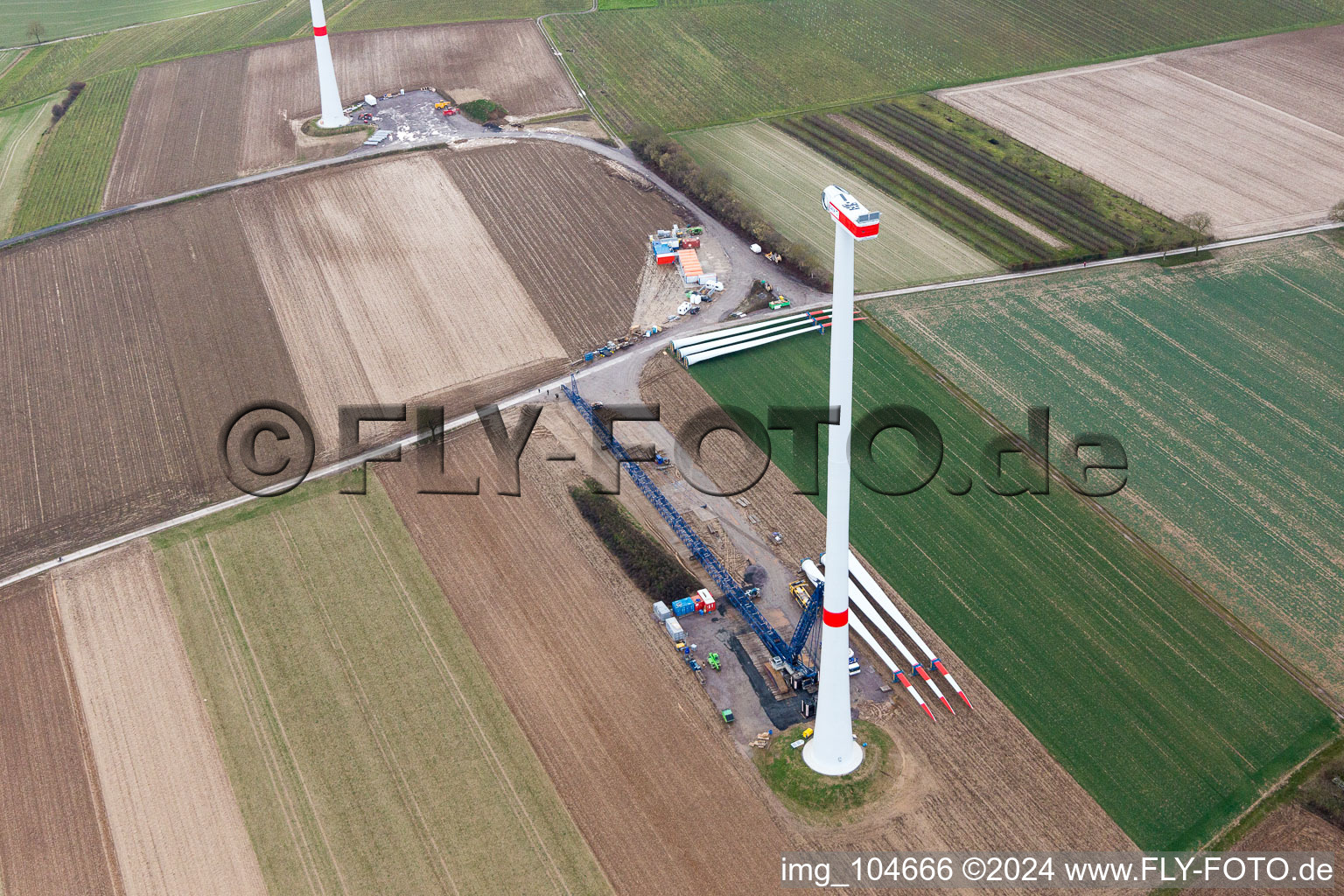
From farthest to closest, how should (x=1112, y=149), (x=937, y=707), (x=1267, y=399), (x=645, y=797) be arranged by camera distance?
(x=1112, y=149) → (x=1267, y=399) → (x=937, y=707) → (x=645, y=797)

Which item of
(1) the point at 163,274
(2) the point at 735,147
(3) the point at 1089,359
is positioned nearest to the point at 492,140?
(2) the point at 735,147

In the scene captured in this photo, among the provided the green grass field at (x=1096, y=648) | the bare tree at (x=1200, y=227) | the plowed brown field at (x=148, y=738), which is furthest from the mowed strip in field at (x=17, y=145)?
the bare tree at (x=1200, y=227)

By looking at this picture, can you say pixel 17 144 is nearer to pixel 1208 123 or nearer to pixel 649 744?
pixel 649 744

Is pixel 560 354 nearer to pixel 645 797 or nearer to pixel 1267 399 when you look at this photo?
pixel 645 797

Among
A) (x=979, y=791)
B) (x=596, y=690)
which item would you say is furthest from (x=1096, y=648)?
(x=596, y=690)

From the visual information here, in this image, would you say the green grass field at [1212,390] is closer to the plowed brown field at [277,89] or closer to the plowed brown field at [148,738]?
the plowed brown field at [148,738]

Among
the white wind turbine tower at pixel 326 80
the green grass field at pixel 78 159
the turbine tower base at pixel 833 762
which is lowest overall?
the turbine tower base at pixel 833 762
